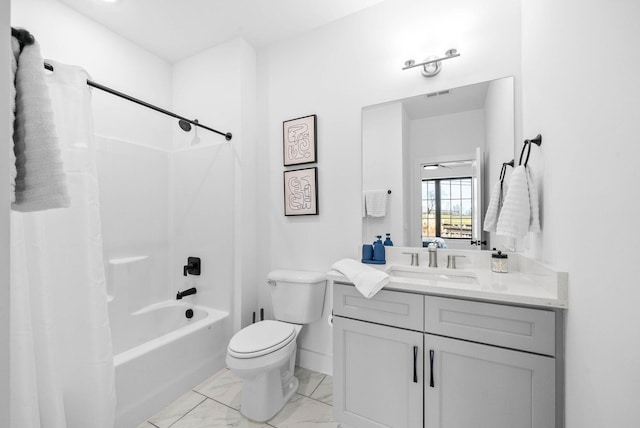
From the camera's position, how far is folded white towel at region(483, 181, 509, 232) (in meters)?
1.50

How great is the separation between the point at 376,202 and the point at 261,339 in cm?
115

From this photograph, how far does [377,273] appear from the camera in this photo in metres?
1.33

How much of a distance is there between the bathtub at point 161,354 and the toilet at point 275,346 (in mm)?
438

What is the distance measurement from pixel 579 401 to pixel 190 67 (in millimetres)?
3246

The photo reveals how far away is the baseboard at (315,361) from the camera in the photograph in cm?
200

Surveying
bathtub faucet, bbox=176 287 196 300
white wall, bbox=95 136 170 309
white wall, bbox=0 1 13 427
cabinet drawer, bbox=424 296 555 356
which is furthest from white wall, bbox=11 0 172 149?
cabinet drawer, bbox=424 296 555 356

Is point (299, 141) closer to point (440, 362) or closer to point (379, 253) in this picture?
point (379, 253)

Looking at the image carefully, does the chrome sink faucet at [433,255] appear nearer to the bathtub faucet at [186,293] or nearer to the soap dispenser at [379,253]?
the soap dispenser at [379,253]

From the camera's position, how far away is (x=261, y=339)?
5.19ft

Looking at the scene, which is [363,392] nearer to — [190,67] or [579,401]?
[579,401]

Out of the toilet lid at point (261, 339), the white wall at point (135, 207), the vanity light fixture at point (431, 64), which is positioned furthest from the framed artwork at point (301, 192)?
the white wall at point (135, 207)

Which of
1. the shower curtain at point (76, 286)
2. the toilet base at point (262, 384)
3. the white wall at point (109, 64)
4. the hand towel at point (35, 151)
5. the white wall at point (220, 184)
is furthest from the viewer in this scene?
the white wall at point (220, 184)

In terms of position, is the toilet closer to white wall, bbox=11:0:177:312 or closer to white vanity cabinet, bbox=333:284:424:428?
white vanity cabinet, bbox=333:284:424:428

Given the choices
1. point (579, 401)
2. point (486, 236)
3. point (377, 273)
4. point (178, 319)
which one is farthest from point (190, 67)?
point (579, 401)
